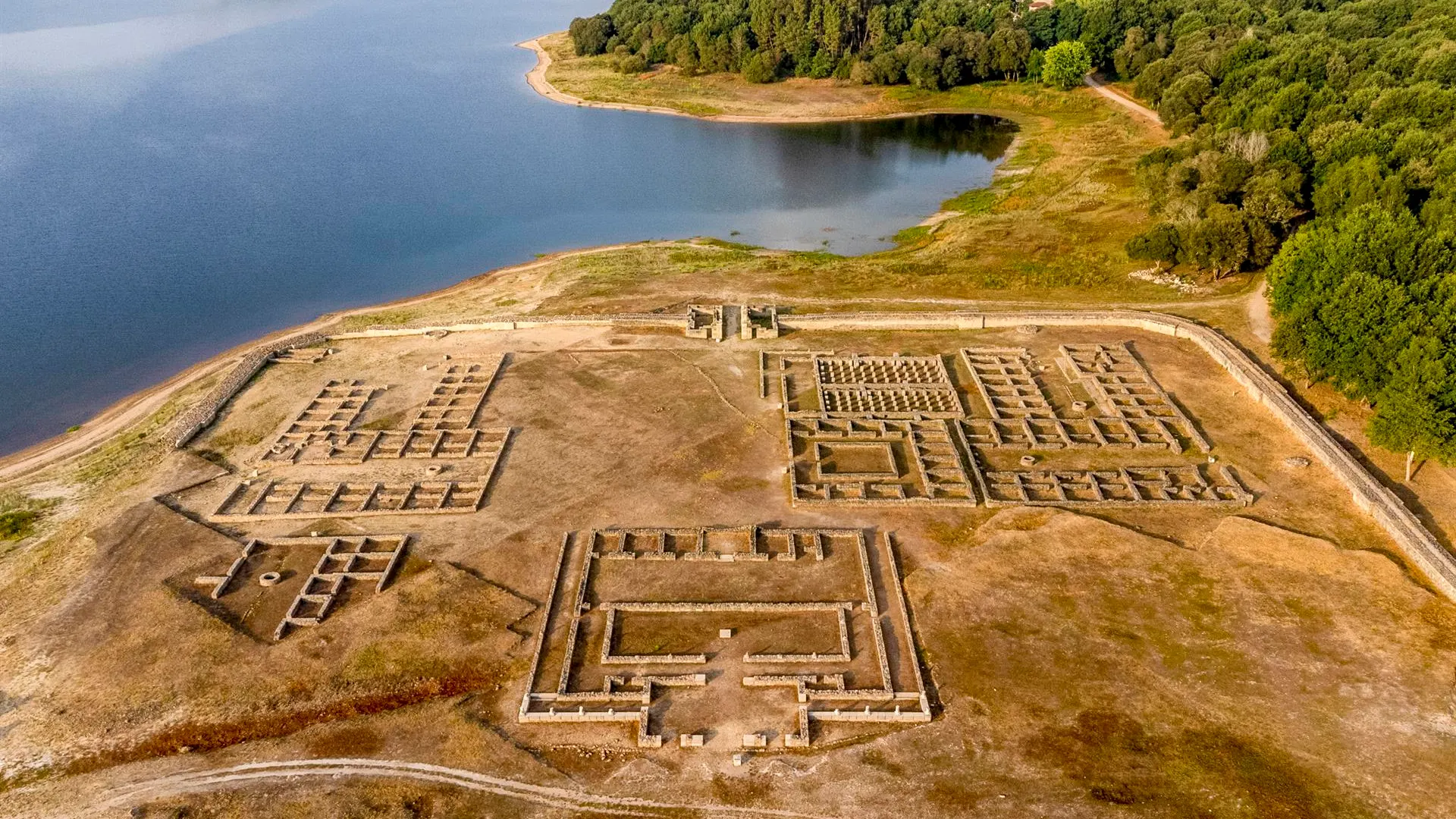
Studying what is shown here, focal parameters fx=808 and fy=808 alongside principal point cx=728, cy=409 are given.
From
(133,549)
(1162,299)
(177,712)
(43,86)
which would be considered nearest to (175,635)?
(177,712)

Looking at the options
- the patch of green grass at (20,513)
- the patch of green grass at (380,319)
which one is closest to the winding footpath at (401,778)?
the patch of green grass at (20,513)

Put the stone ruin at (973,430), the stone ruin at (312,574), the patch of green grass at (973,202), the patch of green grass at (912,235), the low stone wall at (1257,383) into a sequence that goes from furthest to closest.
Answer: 1. the patch of green grass at (973,202)
2. the patch of green grass at (912,235)
3. the stone ruin at (973,430)
4. the low stone wall at (1257,383)
5. the stone ruin at (312,574)

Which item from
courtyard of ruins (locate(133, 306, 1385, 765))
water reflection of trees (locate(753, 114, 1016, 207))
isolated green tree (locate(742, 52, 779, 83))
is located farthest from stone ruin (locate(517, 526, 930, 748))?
isolated green tree (locate(742, 52, 779, 83))

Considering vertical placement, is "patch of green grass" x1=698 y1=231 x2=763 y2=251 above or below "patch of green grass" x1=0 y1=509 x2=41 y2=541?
above

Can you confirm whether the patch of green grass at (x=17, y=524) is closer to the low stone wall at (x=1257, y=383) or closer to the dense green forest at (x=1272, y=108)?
the low stone wall at (x=1257, y=383)

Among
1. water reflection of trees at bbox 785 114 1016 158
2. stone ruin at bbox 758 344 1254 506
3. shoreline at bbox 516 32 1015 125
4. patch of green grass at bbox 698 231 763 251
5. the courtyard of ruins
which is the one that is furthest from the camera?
shoreline at bbox 516 32 1015 125

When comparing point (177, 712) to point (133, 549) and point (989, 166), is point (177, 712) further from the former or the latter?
point (989, 166)

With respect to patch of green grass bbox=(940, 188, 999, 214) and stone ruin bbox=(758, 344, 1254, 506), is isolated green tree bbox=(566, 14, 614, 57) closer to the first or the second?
patch of green grass bbox=(940, 188, 999, 214)
